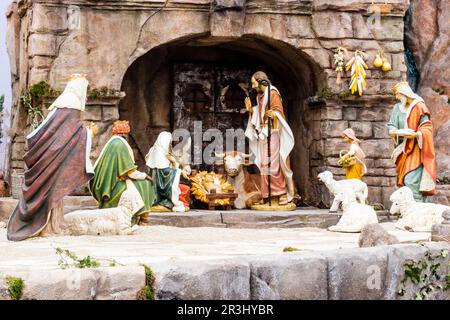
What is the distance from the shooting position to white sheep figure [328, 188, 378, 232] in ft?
31.9

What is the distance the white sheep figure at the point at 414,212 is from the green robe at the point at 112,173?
3.73 m

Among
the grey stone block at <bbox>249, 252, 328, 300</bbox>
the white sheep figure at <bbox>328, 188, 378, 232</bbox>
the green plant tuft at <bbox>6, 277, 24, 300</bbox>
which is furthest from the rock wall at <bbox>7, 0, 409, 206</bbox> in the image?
the green plant tuft at <bbox>6, 277, 24, 300</bbox>

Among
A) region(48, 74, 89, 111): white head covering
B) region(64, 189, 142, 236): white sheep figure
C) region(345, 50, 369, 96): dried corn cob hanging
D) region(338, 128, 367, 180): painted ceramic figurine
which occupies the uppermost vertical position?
region(345, 50, 369, 96): dried corn cob hanging

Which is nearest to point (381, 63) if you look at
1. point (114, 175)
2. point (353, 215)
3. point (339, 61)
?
point (339, 61)

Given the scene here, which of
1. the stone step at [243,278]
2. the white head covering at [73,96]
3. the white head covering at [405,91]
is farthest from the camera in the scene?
the white head covering at [405,91]

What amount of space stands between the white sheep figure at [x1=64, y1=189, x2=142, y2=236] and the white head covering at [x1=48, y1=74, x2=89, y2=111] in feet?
4.30

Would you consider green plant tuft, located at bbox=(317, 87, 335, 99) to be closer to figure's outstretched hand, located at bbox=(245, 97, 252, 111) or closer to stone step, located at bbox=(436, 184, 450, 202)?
figure's outstretched hand, located at bbox=(245, 97, 252, 111)

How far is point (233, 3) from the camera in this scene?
11.7 m

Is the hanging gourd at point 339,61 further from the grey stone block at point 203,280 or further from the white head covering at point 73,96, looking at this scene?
the grey stone block at point 203,280

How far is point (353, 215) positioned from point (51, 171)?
13.9ft

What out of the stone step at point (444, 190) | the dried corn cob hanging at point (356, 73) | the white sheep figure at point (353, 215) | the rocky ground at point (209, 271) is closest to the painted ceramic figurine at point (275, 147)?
the dried corn cob hanging at point (356, 73)

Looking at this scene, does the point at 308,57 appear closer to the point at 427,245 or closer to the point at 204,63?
the point at 204,63

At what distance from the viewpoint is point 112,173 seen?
30.2 feet

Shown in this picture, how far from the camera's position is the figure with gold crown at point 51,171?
806 centimetres
